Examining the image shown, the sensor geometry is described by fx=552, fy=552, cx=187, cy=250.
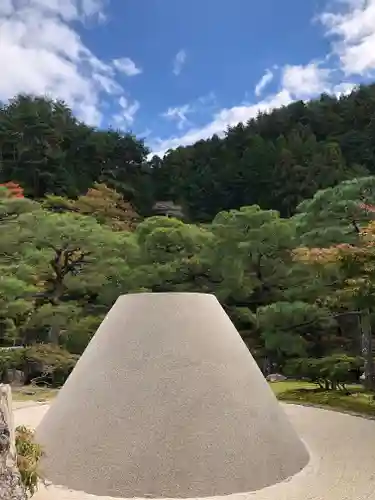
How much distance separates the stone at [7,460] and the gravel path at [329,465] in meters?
1.07

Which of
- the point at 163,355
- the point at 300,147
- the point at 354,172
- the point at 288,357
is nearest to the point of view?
the point at 163,355

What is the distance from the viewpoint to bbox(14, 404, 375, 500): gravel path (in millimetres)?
5227

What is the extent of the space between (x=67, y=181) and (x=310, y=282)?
18.2 m

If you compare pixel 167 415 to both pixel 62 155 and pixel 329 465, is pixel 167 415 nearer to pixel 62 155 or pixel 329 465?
pixel 329 465

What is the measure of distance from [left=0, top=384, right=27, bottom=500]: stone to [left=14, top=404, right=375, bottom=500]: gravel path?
1069mm

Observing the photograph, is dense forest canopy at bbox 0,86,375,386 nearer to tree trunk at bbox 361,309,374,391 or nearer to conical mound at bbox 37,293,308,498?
tree trunk at bbox 361,309,374,391

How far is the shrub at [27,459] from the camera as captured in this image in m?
4.53

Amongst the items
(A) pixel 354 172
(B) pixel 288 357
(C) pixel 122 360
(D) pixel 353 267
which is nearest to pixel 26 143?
(A) pixel 354 172

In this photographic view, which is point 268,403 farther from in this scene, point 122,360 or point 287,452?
point 122,360

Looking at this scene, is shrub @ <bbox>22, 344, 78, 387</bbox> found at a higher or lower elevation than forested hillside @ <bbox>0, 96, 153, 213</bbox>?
lower

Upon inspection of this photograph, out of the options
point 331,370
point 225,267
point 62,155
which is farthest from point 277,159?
point 331,370

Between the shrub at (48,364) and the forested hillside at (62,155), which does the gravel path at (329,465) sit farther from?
the forested hillside at (62,155)

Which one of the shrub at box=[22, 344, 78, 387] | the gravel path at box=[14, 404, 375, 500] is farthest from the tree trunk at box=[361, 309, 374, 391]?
the shrub at box=[22, 344, 78, 387]

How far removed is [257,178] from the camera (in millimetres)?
29875
